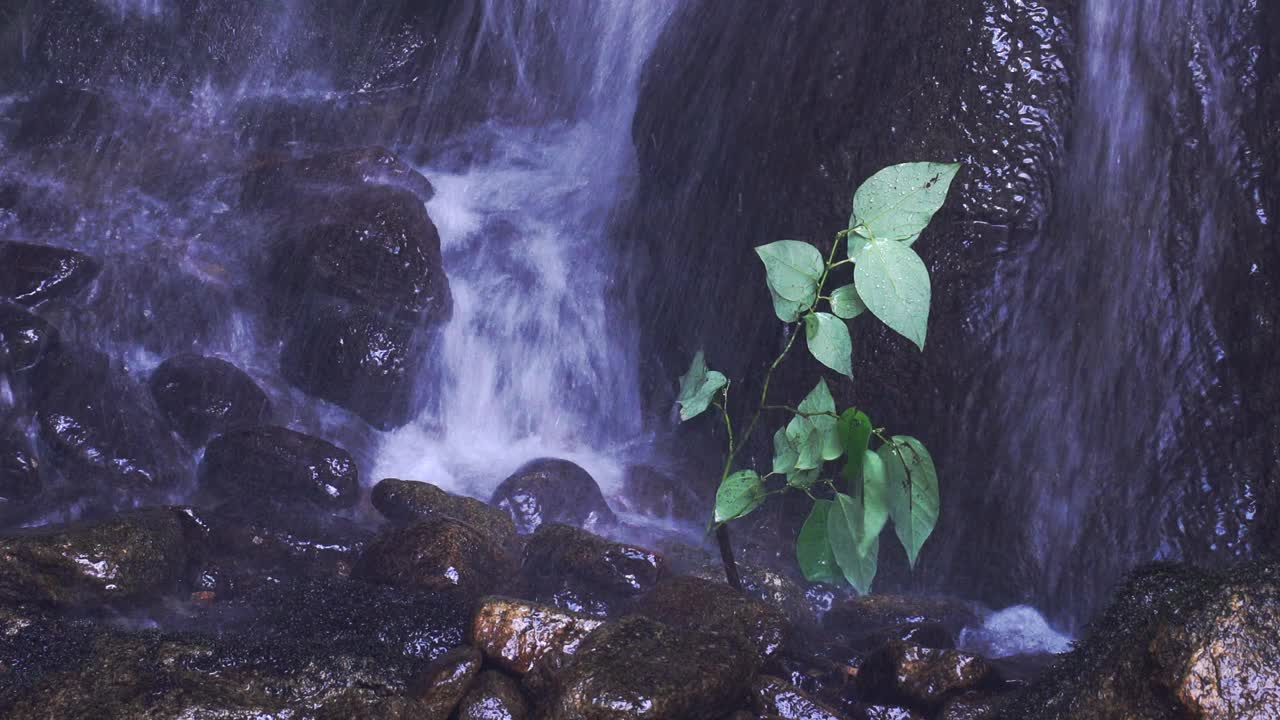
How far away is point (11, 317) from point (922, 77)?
5324 millimetres

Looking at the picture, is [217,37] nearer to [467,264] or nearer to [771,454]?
[467,264]

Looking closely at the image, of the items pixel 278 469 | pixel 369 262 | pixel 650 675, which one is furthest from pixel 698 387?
pixel 369 262

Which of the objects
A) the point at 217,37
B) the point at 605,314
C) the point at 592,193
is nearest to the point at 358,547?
the point at 605,314

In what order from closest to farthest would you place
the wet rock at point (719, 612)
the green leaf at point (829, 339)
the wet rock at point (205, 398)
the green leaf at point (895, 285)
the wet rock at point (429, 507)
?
the green leaf at point (895, 285) → the green leaf at point (829, 339) → the wet rock at point (719, 612) → the wet rock at point (429, 507) → the wet rock at point (205, 398)

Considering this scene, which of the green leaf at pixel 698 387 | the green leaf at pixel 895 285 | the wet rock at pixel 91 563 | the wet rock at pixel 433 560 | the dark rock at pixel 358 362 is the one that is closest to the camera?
the green leaf at pixel 895 285

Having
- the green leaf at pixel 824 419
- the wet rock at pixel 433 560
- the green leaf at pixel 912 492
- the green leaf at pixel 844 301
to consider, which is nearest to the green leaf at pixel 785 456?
the green leaf at pixel 824 419

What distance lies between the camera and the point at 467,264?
756 cm

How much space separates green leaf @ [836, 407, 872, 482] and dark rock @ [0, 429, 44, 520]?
4.49m

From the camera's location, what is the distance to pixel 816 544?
2715 millimetres

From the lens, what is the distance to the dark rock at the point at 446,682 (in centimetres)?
291

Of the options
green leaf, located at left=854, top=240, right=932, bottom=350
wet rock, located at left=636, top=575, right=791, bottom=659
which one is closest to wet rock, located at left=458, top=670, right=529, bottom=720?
wet rock, located at left=636, top=575, right=791, bottom=659

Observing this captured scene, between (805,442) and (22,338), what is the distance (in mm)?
5153

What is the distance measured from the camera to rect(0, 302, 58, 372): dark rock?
571cm

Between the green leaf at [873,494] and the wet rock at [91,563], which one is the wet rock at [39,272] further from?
the green leaf at [873,494]
